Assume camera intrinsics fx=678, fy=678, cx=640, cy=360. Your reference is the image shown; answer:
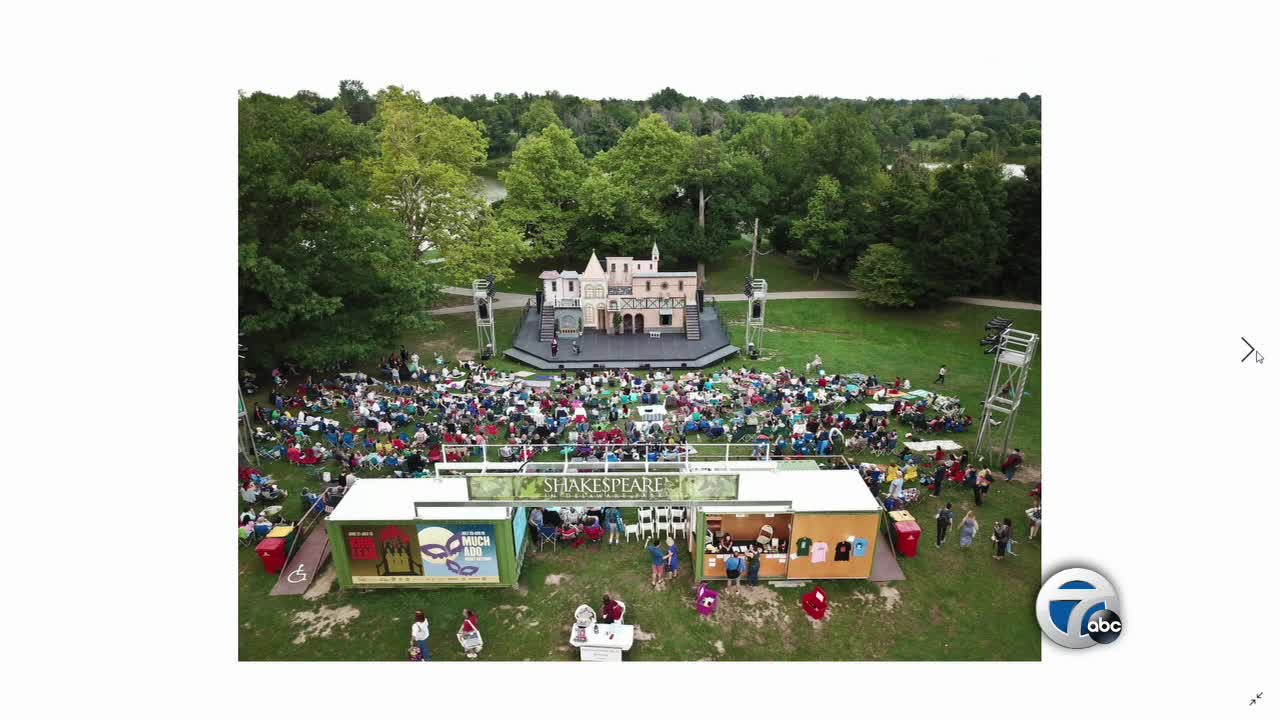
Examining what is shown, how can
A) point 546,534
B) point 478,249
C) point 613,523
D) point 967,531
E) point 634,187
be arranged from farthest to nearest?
point 634,187
point 478,249
point 613,523
point 546,534
point 967,531

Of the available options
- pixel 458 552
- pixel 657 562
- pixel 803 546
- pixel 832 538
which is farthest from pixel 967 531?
pixel 458 552

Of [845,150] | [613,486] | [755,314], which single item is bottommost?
[613,486]

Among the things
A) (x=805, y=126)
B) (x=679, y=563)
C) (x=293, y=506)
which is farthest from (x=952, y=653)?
(x=805, y=126)

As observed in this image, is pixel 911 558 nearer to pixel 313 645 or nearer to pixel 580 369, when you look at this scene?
pixel 313 645

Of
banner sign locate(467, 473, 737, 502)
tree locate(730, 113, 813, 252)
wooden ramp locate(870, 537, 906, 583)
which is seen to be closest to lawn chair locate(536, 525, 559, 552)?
banner sign locate(467, 473, 737, 502)

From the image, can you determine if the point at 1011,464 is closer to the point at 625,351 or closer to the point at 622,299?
the point at 625,351

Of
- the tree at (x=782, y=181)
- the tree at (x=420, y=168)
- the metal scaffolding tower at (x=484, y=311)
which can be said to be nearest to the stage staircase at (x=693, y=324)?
the metal scaffolding tower at (x=484, y=311)

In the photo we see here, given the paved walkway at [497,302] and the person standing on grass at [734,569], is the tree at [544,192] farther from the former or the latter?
the person standing on grass at [734,569]
